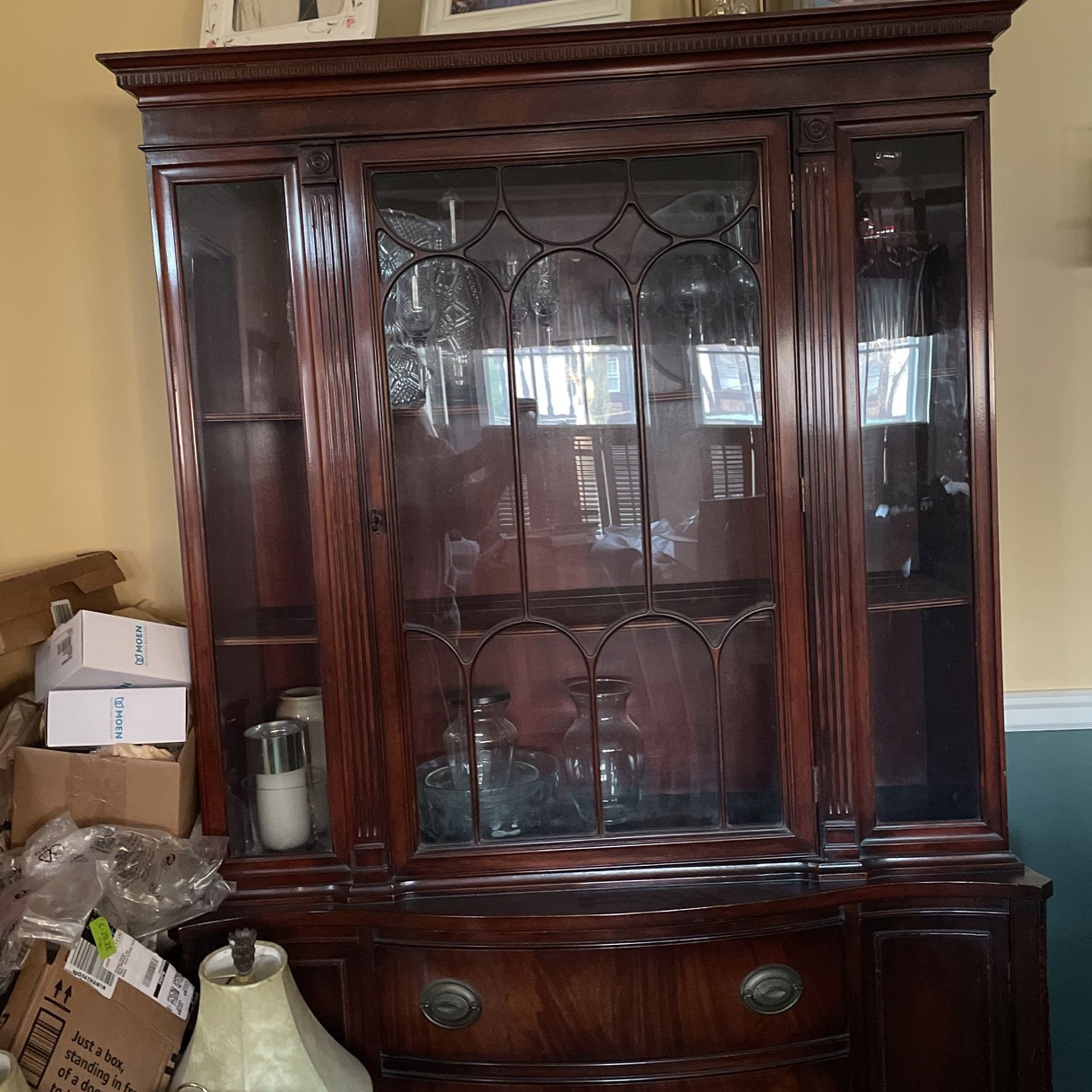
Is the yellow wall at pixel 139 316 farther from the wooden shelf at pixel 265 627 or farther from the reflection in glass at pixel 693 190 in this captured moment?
the reflection in glass at pixel 693 190

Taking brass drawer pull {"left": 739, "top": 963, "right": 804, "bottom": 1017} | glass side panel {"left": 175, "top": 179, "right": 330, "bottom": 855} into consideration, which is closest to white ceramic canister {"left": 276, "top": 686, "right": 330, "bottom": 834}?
glass side panel {"left": 175, "top": 179, "right": 330, "bottom": 855}

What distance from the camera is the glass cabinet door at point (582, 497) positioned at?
1342mm

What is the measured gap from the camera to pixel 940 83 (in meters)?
1.28

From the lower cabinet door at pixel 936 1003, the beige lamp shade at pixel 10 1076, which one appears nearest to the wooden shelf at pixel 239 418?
the beige lamp shade at pixel 10 1076

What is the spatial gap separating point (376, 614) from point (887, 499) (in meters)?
0.74

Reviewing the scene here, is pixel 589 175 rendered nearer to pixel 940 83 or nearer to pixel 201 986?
pixel 940 83

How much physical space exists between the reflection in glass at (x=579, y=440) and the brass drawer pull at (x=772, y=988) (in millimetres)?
515

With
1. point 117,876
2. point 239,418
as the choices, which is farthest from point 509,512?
point 117,876

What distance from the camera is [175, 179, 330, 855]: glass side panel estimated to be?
1358 millimetres

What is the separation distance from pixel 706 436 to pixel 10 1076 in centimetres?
115

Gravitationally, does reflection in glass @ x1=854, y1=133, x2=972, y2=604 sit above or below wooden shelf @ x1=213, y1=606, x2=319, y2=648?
above

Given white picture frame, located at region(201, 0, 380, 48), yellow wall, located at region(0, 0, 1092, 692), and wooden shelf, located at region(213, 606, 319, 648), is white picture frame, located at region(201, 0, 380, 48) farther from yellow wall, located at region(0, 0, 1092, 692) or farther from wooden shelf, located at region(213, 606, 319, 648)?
wooden shelf, located at region(213, 606, 319, 648)

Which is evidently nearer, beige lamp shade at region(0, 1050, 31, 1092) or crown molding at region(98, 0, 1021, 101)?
beige lamp shade at region(0, 1050, 31, 1092)

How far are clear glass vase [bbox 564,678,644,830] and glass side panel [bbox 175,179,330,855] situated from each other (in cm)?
37
